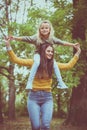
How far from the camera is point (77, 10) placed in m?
19.2

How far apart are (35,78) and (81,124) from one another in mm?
17258

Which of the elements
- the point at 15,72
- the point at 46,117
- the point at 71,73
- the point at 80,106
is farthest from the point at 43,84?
the point at 15,72

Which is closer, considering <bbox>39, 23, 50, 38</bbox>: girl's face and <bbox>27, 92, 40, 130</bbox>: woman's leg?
<bbox>27, 92, 40, 130</bbox>: woman's leg

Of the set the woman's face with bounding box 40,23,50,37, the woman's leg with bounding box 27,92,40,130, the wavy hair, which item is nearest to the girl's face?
the woman's face with bounding box 40,23,50,37

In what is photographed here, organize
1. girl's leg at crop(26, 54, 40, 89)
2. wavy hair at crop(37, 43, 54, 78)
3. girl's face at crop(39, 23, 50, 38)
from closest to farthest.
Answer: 1. girl's leg at crop(26, 54, 40, 89)
2. wavy hair at crop(37, 43, 54, 78)
3. girl's face at crop(39, 23, 50, 38)

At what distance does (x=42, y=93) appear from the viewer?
4.96m

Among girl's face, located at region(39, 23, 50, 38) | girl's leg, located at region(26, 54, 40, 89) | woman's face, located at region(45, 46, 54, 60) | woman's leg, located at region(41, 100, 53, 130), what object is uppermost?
girl's face, located at region(39, 23, 50, 38)

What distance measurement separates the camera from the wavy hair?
495 centimetres

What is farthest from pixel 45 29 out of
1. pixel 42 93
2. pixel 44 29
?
pixel 42 93

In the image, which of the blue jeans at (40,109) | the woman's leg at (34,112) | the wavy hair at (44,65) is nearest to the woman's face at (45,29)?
the wavy hair at (44,65)

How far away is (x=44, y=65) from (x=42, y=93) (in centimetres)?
35

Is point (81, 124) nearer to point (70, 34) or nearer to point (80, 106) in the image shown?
point (80, 106)

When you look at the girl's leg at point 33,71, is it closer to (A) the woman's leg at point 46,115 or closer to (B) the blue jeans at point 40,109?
(B) the blue jeans at point 40,109

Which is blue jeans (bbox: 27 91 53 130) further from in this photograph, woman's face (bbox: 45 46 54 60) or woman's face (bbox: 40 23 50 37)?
woman's face (bbox: 40 23 50 37)
